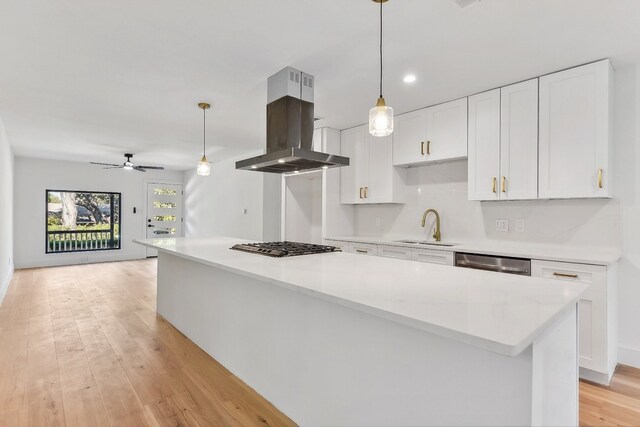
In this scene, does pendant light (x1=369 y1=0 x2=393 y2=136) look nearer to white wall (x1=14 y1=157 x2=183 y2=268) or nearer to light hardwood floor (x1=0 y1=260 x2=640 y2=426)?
light hardwood floor (x1=0 y1=260 x2=640 y2=426)

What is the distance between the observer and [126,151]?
6.25 metres

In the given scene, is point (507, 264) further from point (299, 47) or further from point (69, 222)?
point (69, 222)

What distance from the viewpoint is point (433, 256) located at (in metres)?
3.22

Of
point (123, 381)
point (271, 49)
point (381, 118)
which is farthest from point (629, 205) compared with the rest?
point (123, 381)

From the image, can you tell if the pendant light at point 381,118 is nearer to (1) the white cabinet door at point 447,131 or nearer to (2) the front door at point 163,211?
(1) the white cabinet door at point 447,131

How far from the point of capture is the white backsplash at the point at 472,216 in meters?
2.80

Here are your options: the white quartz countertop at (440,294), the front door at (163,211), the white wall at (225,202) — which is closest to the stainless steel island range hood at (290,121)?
the white quartz countertop at (440,294)

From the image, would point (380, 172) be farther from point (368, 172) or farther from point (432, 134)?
point (432, 134)

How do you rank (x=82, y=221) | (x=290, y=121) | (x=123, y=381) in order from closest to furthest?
(x=123, y=381)
(x=290, y=121)
(x=82, y=221)

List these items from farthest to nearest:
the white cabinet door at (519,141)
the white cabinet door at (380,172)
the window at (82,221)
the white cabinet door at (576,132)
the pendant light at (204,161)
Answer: the window at (82,221) < the white cabinet door at (380,172) < the pendant light at (204,161) < the white cabinet door at (519,141) < the white cabinet door at (576,132)

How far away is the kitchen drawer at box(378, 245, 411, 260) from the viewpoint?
3.45 m

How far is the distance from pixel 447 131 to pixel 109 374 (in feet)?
12.0

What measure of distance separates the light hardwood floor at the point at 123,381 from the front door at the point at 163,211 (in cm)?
489

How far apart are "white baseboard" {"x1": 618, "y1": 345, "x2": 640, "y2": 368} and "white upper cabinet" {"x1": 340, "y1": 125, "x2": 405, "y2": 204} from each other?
2373 millimetres
